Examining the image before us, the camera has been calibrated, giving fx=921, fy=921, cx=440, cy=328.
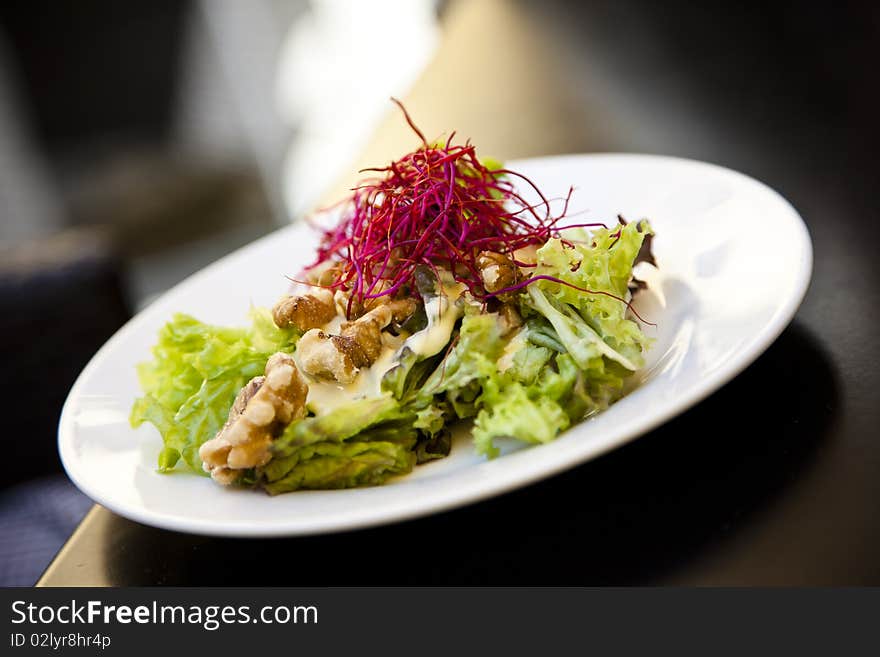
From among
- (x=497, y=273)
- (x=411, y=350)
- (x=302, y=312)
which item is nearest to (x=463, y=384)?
(x=411, y=350)

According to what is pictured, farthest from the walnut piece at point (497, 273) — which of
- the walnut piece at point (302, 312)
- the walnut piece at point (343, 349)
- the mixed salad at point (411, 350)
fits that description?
the walnut piece at point (302, 312)

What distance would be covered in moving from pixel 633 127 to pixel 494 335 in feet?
4.78

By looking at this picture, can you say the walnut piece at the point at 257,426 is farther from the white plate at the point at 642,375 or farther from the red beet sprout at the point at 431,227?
the red beet sprout at the point at 431,227

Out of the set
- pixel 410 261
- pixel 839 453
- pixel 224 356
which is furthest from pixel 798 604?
pixel 224 356

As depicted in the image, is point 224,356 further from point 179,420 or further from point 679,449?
point 679,449

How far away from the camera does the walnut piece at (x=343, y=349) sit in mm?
1380

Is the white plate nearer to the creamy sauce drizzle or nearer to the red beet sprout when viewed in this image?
the creamy sauce drizzle

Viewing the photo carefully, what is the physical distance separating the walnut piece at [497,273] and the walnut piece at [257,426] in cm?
34

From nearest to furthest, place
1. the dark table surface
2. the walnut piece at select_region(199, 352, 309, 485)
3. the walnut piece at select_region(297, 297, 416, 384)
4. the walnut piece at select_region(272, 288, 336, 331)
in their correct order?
the dark table surface → the walnut piece at select_region(199, 352, 309, 485) → the walnut piece at select_region(297, 297, 416, 384) → the walnut piece at select_region(272, 288, 336, 331)

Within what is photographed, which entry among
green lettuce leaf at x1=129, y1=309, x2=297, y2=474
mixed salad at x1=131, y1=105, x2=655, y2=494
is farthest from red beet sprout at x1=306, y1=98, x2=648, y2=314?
green lettuce leaf at x1=129, y1=309, x2=297, y2=474

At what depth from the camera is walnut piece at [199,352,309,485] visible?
128 centimetres

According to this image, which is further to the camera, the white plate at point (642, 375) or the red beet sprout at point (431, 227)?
the red beet sprout at point (431, 227)

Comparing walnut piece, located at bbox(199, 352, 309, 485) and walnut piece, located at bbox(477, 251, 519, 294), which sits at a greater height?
walnut piece, located at bbox(477, 251, 519, 294)

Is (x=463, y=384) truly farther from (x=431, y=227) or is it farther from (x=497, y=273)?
(x=431, y=227)
